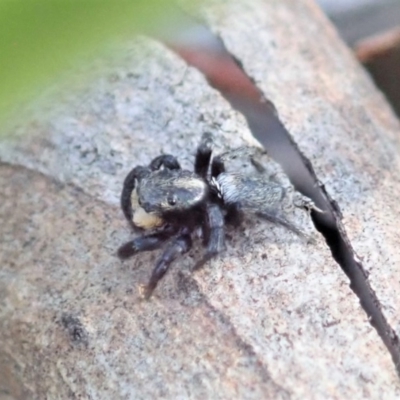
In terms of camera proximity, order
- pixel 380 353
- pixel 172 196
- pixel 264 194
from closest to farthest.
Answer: pixel 380 353 < pixel 264 194 < pixel 172 196

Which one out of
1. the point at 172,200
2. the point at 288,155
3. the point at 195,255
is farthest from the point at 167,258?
the point at 288,155

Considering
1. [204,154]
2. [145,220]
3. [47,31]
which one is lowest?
[145,220]

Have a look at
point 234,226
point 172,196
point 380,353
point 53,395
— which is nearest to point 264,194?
point 234,226

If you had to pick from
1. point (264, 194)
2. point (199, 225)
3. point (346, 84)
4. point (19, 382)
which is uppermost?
point (346, 84)

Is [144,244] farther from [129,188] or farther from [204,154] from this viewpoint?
[204,154]

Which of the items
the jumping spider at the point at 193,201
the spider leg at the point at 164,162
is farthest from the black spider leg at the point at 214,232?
the spider leg at the point at 164,162

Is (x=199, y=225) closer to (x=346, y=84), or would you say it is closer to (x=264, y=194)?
(x=264, y=194)

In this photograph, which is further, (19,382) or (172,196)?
(172,196)
